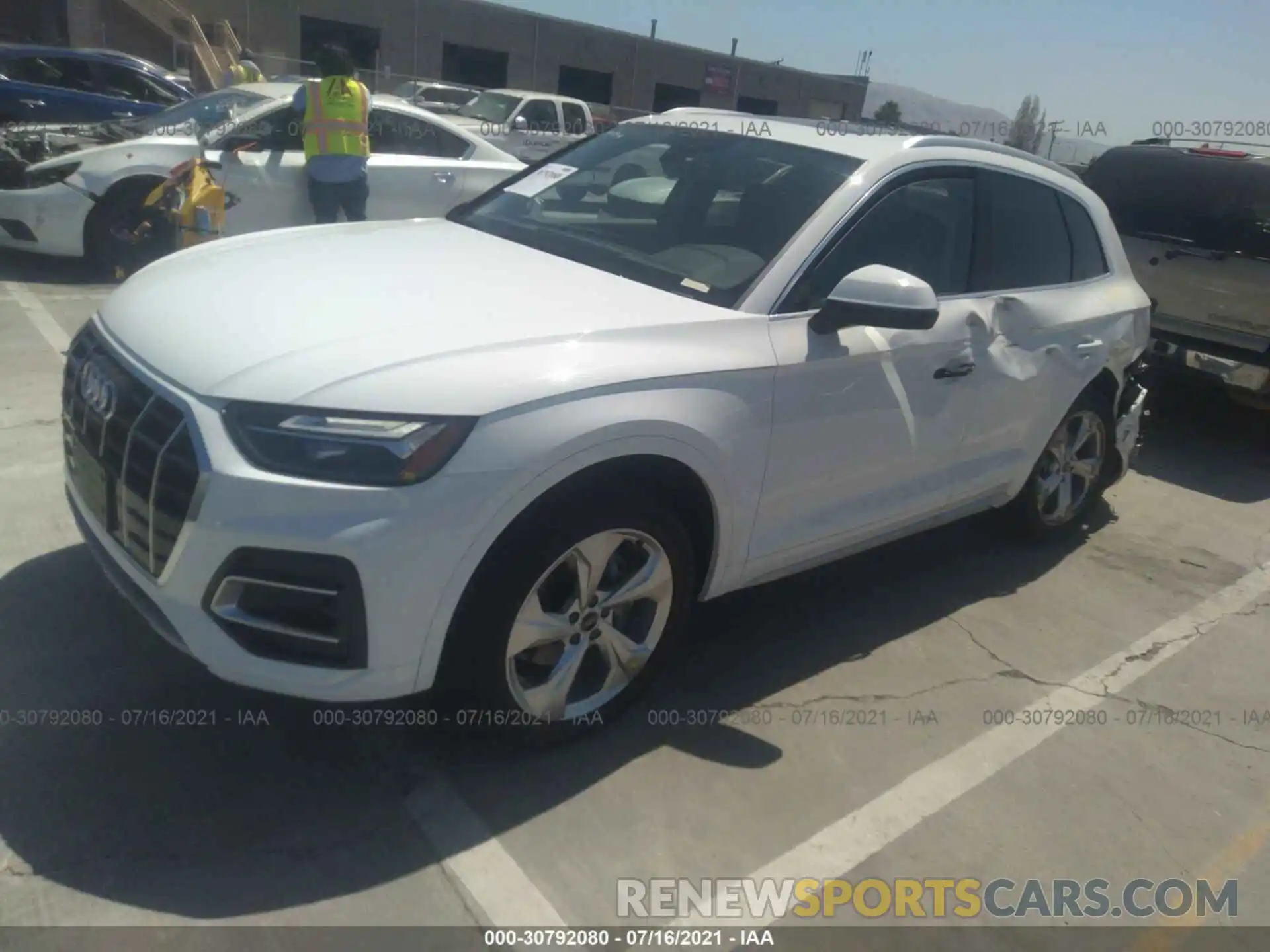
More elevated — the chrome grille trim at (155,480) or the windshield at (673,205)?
the windshield at (673,205)

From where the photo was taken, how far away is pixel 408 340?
2617mm

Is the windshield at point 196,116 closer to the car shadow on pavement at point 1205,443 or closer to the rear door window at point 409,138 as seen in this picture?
the rear door window at point 409,138

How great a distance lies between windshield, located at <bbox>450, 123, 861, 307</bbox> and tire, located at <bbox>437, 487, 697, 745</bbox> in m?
0.80

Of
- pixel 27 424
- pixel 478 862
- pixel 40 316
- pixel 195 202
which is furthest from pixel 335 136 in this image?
pixel 478 862

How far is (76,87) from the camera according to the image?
12.0 meters

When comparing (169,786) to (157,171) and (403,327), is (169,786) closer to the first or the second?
(403,327)

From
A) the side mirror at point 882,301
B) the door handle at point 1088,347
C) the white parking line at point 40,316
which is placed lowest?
the white parking line at point 40,316

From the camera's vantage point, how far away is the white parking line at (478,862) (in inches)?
98.0

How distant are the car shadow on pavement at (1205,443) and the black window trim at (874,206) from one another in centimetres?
343

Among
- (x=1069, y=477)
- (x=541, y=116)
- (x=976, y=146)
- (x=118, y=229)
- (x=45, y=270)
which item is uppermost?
(x=976, y=146)

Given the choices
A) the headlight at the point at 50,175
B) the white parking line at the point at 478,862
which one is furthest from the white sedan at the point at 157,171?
the white parking line at the point at 478,862

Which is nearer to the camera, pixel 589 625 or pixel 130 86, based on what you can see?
pixel 589 625

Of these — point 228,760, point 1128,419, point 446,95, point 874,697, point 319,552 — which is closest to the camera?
point 319,552

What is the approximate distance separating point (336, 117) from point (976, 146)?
16.2ft
